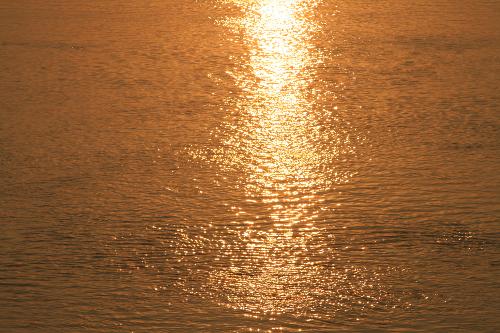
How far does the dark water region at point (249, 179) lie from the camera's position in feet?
3.89

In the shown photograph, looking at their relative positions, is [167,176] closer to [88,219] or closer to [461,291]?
[88,219]

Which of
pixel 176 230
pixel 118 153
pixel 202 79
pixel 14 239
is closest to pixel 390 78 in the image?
pixel 202 79

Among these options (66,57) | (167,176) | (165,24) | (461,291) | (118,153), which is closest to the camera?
(461,291)

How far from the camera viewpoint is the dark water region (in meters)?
1.19

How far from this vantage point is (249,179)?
159 centimetres

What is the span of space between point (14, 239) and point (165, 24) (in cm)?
152

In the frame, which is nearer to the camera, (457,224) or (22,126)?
(457,224)

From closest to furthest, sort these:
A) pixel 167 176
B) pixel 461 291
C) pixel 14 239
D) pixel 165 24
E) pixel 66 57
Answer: pixel 461 291 < pixel 14 239 < pixel 167 176 < pixel 66 57 < pixel 165 24

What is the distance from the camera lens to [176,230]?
139 centimetres

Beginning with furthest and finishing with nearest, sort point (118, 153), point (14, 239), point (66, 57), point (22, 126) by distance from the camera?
1. point (66, 57)
2. point (22, 126)
3. point (118, 153)
4. point (14, 239)

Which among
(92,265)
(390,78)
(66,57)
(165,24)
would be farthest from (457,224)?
(165,24)

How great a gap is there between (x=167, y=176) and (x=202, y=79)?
0.62 meters

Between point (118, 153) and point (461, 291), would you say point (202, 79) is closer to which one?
point (118, 153)

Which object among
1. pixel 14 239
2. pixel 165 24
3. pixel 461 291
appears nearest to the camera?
pixel 461 291
